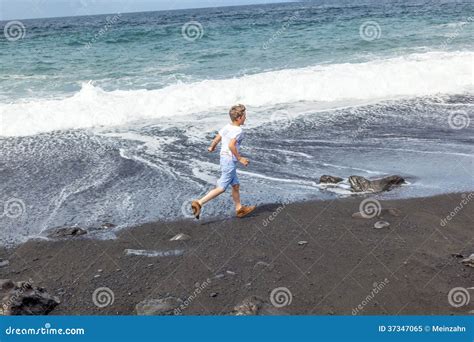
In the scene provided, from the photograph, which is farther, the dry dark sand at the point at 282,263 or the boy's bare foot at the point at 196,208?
the boy's bare foot at the point at 196,208

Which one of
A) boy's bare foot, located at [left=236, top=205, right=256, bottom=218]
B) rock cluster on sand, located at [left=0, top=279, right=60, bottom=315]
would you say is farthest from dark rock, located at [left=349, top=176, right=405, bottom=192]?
rock cluster on sand, located at [left=0, top=279, right=60, bottom=315]

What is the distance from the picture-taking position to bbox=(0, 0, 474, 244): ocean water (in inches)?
320

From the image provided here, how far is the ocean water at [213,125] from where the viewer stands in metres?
8.13

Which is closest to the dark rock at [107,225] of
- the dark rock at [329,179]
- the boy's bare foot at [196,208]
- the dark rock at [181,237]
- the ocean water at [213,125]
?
the ocean water at [213,125]

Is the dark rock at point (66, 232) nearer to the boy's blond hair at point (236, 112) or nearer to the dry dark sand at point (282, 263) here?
the dry dark sand at point (282, 263)

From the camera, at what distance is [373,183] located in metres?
8.09

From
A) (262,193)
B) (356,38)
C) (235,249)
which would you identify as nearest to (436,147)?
(262,193)

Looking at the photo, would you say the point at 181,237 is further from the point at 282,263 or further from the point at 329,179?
the point at 329,179

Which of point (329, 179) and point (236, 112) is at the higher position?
point (236, 112)

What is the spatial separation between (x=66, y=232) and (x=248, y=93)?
10000 millimetres

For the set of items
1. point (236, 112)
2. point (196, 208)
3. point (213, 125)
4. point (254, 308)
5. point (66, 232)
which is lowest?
point (213, 125)

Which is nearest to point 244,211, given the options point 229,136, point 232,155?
point 232,155

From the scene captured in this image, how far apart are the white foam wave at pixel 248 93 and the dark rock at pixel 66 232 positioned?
253 inches

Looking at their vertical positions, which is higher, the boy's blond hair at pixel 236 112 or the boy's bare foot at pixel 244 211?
the boy's blond hair at pixel 236 112
